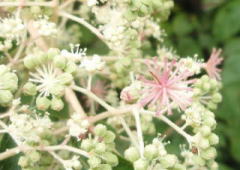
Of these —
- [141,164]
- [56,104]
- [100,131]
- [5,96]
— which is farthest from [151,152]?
[5,96]

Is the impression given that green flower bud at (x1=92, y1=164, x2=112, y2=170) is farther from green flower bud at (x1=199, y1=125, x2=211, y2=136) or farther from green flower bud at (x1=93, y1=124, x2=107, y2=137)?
green flower bud at (x1=199, y1=125, x2=211, y2=136)

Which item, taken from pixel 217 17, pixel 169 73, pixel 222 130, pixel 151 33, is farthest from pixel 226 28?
pixel 169 73

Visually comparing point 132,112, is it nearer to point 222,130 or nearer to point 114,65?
point 114,65

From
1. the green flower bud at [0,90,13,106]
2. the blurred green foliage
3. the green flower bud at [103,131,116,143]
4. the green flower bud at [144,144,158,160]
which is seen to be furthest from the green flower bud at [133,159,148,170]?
the blurred green foliage

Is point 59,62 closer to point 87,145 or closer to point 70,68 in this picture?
point 70,68

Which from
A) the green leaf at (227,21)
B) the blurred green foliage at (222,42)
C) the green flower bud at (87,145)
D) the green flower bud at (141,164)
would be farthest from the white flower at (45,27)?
the green leaf at (227,21)

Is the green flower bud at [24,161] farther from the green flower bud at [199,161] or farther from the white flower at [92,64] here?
the green flower bud at [199,161]
